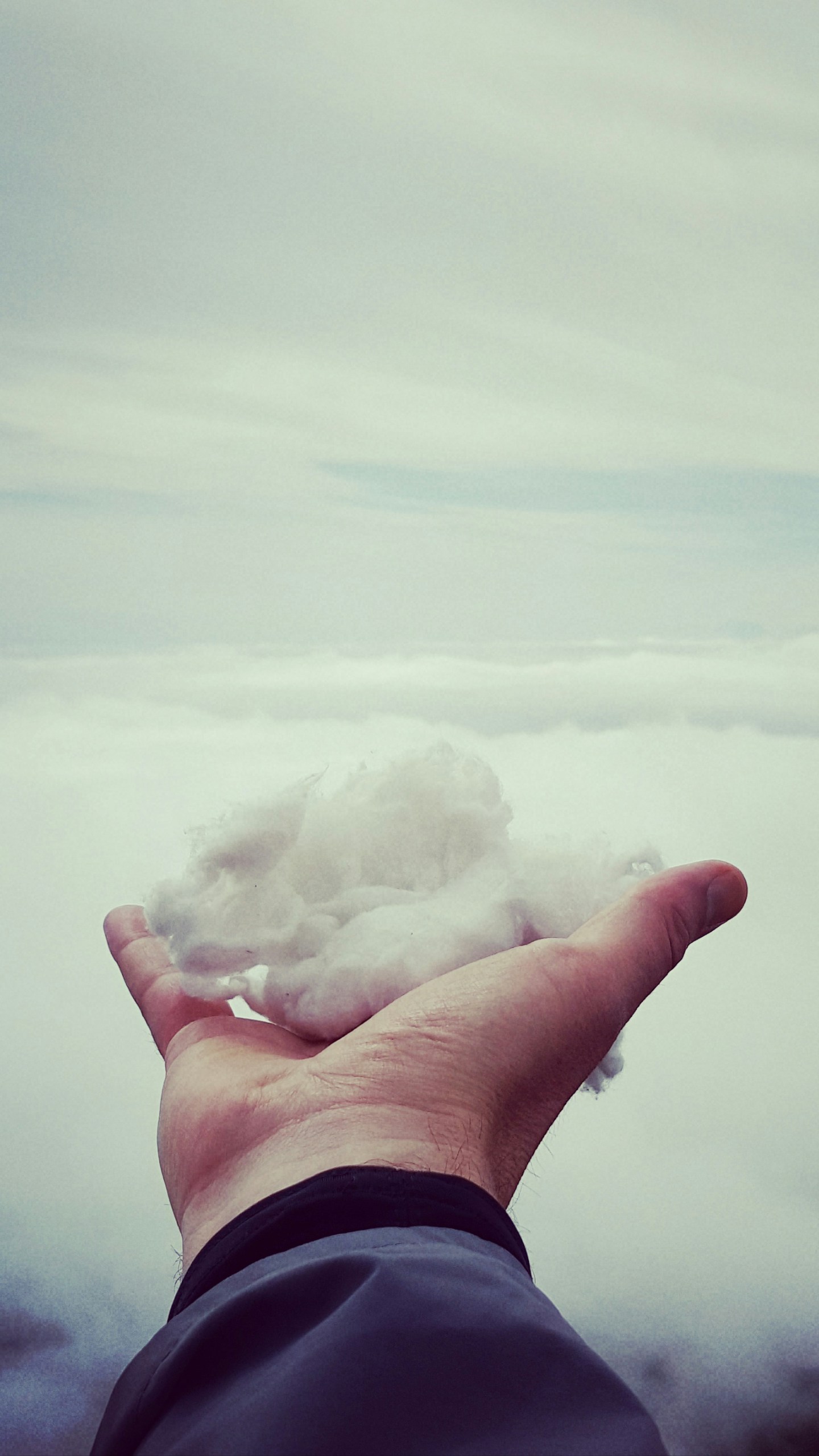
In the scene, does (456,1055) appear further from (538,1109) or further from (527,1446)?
(527,1446)

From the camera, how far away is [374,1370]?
1.54ft

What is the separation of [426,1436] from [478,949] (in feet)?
1.85

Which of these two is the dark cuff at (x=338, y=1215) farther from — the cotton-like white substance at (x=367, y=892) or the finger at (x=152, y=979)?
the finger at (x=152, y=979)

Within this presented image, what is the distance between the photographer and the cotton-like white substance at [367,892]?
99 cm

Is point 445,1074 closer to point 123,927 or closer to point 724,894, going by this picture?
point 724,894

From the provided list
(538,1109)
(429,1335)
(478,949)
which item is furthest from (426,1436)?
(478,949)

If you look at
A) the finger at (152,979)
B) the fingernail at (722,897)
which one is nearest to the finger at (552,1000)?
the fingernail at (722,897)

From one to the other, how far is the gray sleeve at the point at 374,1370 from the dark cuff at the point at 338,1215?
0.07 feet

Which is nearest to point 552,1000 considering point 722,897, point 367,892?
point 722,897

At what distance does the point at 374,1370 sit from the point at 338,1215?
13 centimetres

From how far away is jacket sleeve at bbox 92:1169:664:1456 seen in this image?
0.45 metres

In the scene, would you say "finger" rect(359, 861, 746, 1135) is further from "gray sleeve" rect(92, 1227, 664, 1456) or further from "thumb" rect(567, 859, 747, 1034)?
"gray sleeve" rect(92, 1227, 664, 1456)

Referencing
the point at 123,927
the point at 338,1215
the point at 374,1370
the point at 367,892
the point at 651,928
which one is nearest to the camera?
the point at 374,1370

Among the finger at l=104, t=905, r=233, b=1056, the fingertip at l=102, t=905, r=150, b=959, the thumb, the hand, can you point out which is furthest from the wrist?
the fingertip at l=102, t=905, r=150, b=959
